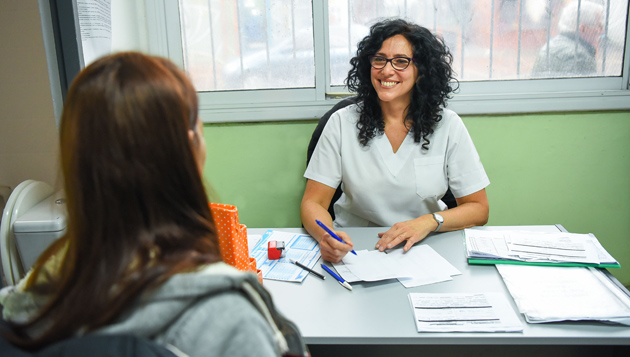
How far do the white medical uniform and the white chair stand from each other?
942 millimetres

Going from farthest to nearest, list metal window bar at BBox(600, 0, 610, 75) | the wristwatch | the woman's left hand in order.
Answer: metal window bar at BBox(600, 0, 610, 75) → the wristwatch → the woman's left hand

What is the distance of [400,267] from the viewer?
4.25ft

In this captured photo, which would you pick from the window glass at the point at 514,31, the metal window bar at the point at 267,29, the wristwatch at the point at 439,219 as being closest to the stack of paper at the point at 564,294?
the wristwatch at the point at 439,219

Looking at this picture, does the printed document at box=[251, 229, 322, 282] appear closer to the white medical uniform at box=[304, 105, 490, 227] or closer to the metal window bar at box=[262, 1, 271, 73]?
the white medical uniform at box=[304, 105, 490, 227]

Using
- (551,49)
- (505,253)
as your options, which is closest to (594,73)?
(551,49)

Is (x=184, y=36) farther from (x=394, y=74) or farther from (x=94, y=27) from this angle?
(x=394, y=74)

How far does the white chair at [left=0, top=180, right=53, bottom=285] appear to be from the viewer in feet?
4.48

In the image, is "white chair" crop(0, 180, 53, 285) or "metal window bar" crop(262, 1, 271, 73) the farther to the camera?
"metal window bar" crop(262, 1, 271, 73)

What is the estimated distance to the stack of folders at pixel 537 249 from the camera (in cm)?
126

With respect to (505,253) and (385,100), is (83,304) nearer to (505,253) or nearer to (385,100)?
(505,253)

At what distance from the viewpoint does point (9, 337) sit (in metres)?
0.56

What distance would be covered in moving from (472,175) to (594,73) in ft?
3.65

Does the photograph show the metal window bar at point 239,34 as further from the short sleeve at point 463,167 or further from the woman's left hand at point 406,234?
the woman's left hand at point 406,234

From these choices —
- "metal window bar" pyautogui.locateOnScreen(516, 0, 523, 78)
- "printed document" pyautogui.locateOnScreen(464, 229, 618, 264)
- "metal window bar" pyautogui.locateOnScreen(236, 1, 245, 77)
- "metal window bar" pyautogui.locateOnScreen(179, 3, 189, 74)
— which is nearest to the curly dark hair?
"printed document" pyautogui.locateOnScreen(464, 229, 618, 264)
